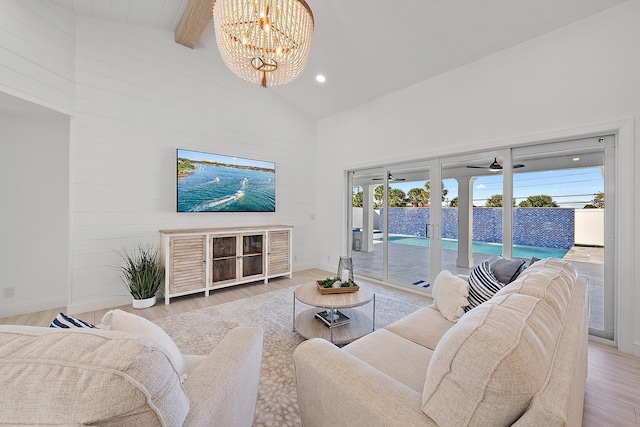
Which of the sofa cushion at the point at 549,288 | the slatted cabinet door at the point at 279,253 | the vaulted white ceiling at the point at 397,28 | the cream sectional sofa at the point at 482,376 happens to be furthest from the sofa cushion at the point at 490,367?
the slatted cabinet door at the point at 279,253

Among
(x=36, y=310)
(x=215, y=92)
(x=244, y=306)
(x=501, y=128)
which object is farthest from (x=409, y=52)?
(x=36, y=310)

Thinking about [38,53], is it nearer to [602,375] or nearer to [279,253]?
[279,253]

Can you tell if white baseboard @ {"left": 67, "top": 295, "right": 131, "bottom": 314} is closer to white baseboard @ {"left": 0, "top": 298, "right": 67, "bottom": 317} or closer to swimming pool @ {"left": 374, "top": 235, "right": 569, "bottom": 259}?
white baseboard @ {"left": 0, "top": 298, "right": 67, "bottom": 317}

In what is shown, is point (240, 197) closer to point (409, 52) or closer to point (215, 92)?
point (215, 92)

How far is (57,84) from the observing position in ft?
9.46

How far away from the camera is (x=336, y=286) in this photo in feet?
8.11

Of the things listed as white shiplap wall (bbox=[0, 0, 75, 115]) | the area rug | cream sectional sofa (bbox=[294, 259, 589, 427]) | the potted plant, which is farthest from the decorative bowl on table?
white shiplap wall (bbox=[0, 0, 75, 115])

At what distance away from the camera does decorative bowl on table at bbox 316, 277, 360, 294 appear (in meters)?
2.42

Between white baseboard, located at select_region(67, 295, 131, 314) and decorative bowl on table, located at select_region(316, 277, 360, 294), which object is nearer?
decorative bowl on table, located at select_region(316, 277, 360, 294)

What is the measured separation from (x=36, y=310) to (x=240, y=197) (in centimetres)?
281

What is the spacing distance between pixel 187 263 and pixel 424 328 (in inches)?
121

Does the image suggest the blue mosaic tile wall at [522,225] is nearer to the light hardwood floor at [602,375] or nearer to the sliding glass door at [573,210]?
the sliding glass door at [573,210]

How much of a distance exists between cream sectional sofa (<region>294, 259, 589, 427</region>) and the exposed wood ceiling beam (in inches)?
150

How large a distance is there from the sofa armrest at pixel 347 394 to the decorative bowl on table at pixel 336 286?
1.19 m
